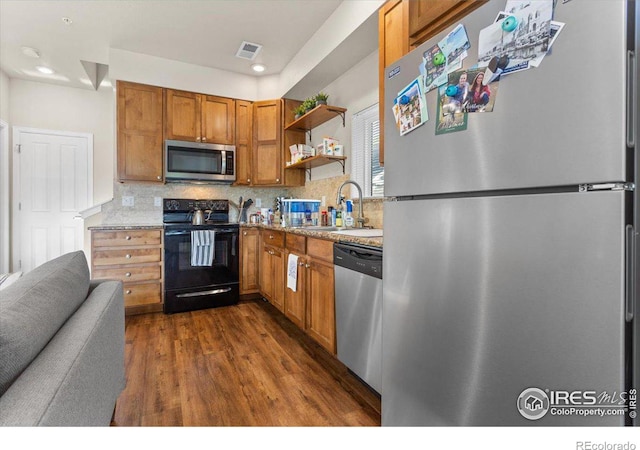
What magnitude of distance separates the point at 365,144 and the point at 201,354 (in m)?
2.19

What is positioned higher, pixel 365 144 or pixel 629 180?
pixel 365 144

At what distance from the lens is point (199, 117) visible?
11.7 ft

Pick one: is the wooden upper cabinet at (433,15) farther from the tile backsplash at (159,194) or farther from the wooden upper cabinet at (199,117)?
the wooden upper cabinet at (199,117)

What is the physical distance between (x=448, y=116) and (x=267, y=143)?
9.89 feet

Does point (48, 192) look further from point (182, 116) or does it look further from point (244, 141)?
point (244, 141)

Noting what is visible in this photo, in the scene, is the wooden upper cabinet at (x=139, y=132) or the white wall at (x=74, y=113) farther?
the white wall at (x=74, y=113)

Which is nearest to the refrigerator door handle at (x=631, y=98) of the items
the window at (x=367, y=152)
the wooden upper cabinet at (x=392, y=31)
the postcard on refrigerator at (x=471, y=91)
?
the postcard on refrigerator at (x=471, y=91)

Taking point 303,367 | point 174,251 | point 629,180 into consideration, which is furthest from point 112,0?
point 629,180

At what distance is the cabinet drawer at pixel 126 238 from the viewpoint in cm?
297

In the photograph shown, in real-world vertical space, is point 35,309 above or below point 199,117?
below

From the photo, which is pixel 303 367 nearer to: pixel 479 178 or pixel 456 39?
pixel 479 178

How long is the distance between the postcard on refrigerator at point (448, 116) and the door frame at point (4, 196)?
5.13 m

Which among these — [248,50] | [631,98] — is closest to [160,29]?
[248,50]

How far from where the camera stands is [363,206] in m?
2.75
